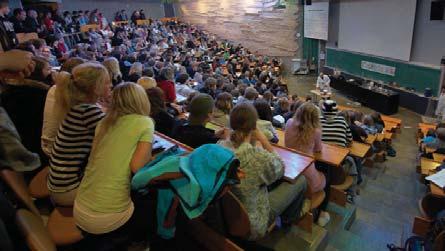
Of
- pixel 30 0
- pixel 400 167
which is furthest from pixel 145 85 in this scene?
pixel 30 0

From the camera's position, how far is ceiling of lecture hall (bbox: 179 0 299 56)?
13719 mm

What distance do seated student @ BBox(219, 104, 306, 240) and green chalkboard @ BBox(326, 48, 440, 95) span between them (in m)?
8.07

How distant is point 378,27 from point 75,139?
34.6 feet

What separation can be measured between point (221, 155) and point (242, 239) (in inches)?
36.5

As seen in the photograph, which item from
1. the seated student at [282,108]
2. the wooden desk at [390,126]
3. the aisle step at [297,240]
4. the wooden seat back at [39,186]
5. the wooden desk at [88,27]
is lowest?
the wooden desk at [390,126]

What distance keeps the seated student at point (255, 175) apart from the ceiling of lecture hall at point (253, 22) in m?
12.9

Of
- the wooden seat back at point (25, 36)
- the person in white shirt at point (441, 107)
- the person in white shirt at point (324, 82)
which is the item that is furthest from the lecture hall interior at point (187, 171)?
the person in white shirt at point (324, 82)

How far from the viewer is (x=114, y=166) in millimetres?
1461

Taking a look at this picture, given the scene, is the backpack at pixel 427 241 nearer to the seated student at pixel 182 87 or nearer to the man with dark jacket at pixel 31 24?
the seated student at pixel 182 87

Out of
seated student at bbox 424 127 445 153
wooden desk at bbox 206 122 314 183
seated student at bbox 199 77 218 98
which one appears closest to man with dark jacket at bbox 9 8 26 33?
seated student at bbox 199 77 218 98

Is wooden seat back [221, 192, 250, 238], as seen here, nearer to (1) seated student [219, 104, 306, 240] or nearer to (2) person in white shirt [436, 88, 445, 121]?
(1) seated student [219, 104, 306, 240]

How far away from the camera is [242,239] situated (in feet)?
6.42

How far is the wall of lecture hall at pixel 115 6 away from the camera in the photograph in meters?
13.2

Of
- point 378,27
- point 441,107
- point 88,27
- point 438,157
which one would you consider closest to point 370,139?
point 438,157
